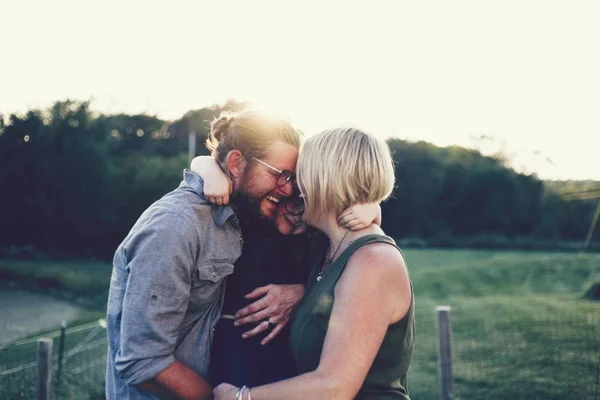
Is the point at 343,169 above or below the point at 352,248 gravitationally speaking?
above

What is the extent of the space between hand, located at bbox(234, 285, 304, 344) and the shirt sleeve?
13.3 inches

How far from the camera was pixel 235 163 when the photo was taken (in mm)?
3076

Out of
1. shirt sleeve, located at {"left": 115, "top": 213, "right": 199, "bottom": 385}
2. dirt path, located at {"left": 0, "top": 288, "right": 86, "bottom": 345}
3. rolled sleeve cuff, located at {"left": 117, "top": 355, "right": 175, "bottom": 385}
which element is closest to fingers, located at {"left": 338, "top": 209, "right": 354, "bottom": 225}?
shirt sleeve, located at {"left": 115, "top": 213, "right": 199, "bottom": 385}

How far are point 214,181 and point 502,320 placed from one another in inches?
535

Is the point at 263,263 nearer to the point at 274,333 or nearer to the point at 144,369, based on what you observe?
the point at 274,333

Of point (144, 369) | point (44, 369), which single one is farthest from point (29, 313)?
point (144, 369)

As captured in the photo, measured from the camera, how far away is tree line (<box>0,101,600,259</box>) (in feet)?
102

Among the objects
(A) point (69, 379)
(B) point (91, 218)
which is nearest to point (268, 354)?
(A) point (69, 379)

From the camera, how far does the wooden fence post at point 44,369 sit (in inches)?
227

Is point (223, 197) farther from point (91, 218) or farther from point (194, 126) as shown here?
point (194, 126)

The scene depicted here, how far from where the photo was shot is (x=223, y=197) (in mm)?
2840

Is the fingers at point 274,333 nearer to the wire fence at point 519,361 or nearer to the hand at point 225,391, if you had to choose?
the hand at point 225,391

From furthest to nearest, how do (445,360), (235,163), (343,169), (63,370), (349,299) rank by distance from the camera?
(63,370), (445,360), (235,163), (343,169), (349,299)

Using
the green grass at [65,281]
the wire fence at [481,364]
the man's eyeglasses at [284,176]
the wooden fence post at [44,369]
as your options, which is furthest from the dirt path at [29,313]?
the man's eyeglasses at [284,176]
